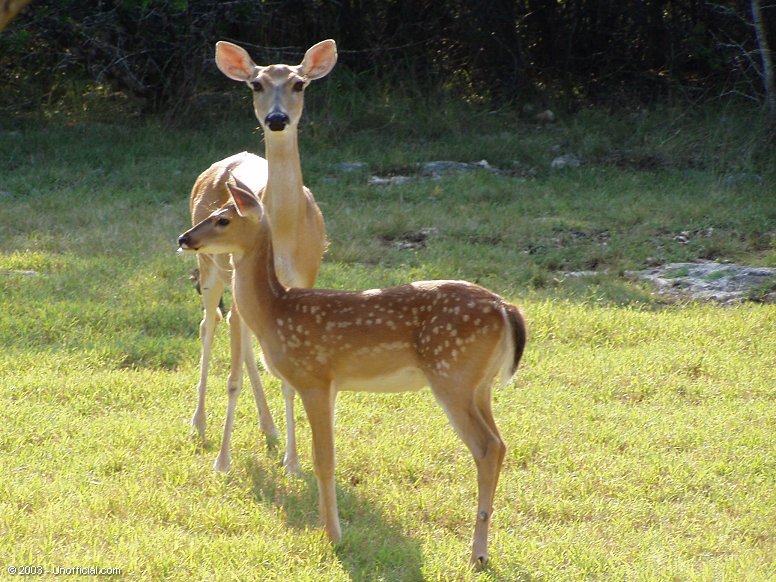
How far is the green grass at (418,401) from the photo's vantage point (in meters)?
4.61

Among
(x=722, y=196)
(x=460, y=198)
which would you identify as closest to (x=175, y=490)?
(x=460, y=198)

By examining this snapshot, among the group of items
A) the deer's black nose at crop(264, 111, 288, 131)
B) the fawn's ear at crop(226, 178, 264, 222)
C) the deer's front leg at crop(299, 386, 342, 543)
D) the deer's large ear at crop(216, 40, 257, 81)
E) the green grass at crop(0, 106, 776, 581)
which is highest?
the deer's large ear at crop(216, 40, 257, 81)

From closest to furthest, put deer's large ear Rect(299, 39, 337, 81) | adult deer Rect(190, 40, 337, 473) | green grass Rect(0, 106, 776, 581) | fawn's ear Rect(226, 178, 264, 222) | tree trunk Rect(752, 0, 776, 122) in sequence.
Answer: green grass Rect(0, 106, 776, 581)
fawn's ear Rect(226, 178, 264, 222)
adult deer Rect(190, 40, 337, 473)
deer's large ear Rect(299, 39, 337, 81)
tree trunk Rect(752, 0, 776, 122)

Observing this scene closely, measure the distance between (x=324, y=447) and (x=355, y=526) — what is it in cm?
42

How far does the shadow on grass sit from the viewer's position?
4465mm

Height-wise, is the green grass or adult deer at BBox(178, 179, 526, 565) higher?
adult deer at BBox(178, 179, 526, 565)

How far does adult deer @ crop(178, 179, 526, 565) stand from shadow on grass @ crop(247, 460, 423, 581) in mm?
138

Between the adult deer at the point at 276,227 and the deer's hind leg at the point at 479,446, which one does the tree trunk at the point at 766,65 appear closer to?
the adult deer at the point at 276,227

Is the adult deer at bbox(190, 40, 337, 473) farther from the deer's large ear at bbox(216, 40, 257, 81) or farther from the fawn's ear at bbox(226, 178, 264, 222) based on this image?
the fawn's ear at bbox(226, 178, 264, 222)

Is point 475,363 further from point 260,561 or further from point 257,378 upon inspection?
point 257,378

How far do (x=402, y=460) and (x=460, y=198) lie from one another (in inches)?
220

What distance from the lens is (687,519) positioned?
4898 mm

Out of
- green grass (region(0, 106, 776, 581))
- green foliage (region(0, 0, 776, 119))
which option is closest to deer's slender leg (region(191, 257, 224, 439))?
green grass (region(0, 106, 776, 581))

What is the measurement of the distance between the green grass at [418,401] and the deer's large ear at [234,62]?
1673 millimetres
